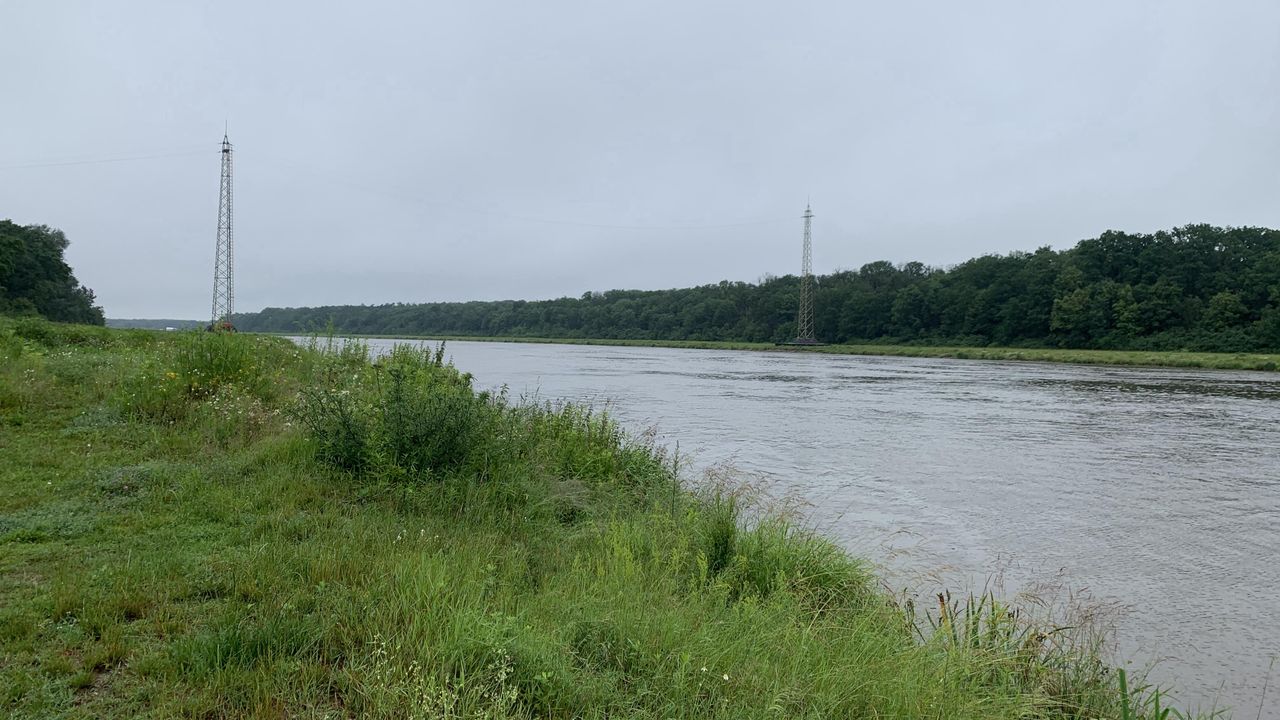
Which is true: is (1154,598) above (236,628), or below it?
below

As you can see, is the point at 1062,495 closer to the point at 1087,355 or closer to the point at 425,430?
the point at 425,430

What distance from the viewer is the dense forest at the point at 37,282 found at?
50.8 metres

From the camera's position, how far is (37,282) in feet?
190

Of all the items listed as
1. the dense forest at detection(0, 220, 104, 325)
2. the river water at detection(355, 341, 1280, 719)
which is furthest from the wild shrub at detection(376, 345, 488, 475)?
the dense forest at detection(0, 220, 104, 325)

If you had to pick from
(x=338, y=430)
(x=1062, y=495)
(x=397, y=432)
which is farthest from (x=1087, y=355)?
(x=338, y=430)

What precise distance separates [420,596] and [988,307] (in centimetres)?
9678

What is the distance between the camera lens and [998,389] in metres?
32.1

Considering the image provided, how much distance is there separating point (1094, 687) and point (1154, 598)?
3.14 metres

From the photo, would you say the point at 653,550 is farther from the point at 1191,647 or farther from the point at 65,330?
the point at 65,330

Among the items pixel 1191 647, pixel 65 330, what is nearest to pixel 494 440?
pixel 1191 647

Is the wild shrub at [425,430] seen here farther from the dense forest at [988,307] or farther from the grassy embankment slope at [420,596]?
the dense forest at [988,307]

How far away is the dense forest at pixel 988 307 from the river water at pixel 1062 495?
68.7ft

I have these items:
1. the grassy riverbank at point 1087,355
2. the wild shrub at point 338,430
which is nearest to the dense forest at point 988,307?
the grassy riverbank at point 1087,355

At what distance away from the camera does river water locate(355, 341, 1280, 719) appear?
6574 mm
